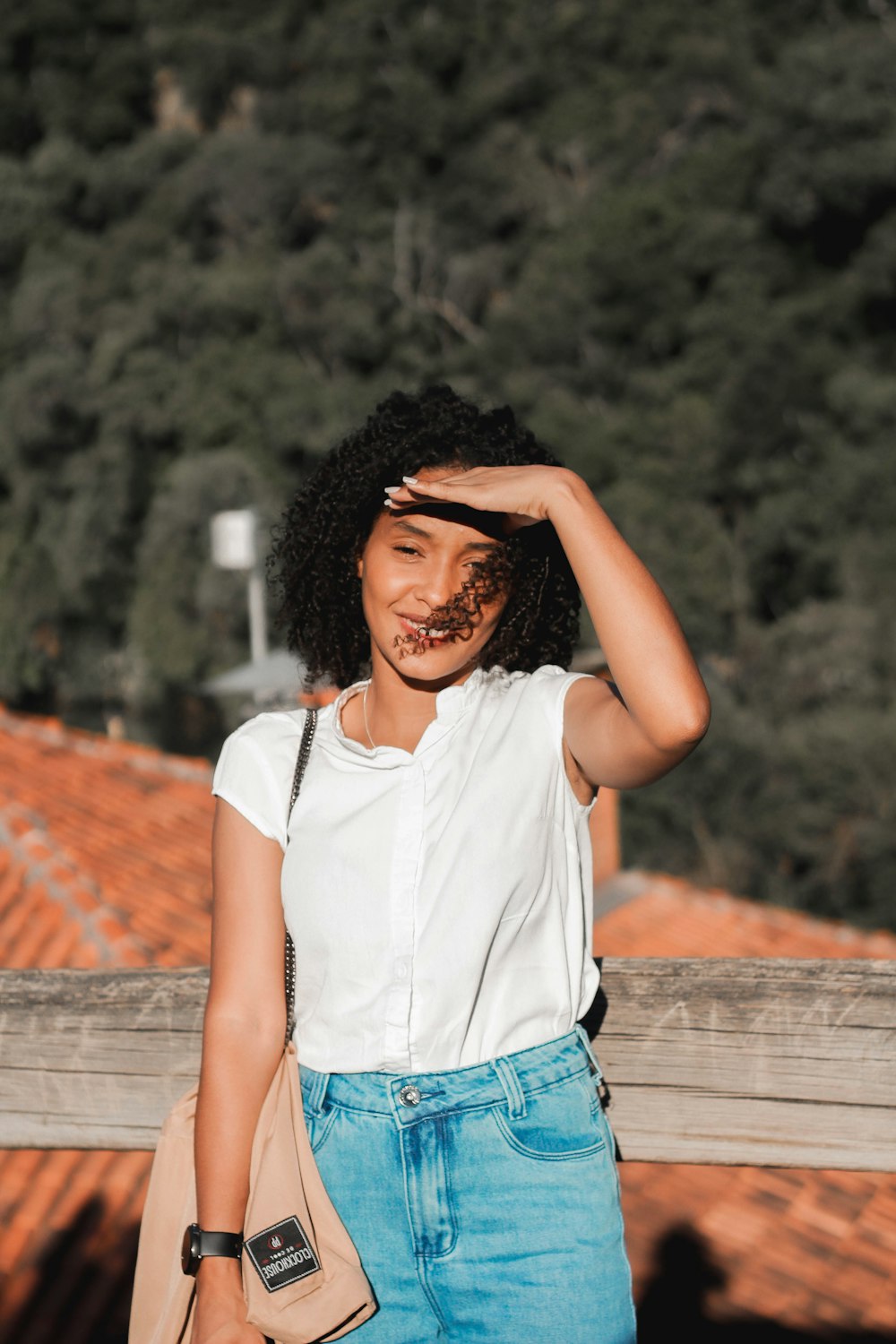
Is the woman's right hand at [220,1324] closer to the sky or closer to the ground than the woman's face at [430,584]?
closer to the ground

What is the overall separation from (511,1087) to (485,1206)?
0.43 feet

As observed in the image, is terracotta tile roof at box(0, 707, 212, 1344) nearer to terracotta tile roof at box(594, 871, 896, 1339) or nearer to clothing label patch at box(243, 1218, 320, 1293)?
terracotta tile roof at box(594, 871, 896, 1339)

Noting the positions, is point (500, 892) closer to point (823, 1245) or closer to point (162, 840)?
point (823, 1245)

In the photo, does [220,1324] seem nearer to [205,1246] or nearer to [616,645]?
[205,1246]

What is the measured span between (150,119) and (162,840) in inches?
1518

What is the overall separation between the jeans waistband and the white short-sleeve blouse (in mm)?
14

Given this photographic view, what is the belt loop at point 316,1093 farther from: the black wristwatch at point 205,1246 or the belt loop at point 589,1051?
the belt loop at point 589,1051

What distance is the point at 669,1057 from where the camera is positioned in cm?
144

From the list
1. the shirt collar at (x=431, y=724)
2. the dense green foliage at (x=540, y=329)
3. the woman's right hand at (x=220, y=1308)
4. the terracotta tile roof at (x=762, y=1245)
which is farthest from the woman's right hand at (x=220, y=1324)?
the dense green foliage at (x=540, y=329)

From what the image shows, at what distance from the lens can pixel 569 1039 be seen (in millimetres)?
1394

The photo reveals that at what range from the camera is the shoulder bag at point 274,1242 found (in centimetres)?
131

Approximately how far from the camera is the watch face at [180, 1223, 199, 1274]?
1343 millimetres

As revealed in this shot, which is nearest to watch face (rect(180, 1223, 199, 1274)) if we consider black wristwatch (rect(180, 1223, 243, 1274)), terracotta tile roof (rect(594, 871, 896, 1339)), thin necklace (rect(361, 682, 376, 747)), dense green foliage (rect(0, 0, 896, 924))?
black wristwatch (rect(180, 1223, 243, 1274))

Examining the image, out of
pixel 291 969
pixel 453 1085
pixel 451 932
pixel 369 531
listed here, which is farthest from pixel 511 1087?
pixel 369 531
